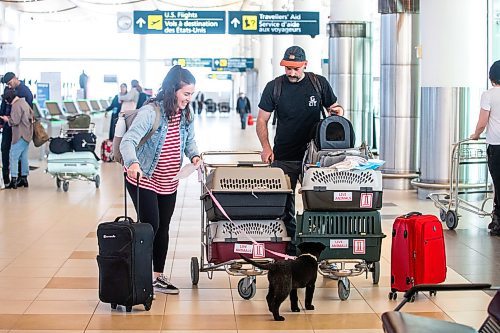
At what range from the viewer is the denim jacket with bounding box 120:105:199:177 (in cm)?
692

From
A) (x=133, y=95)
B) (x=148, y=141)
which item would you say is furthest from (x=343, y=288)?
(x=133, y=95)

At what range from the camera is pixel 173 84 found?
709 cm

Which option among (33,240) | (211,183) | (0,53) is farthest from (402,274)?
(0,53)

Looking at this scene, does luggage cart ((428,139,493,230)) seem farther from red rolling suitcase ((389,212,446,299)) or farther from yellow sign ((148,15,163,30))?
yellow sign ((148,15,163,30))

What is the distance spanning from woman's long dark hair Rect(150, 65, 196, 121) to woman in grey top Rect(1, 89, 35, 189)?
27.2ft

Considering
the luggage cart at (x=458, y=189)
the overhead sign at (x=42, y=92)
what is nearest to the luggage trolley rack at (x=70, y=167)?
the luggage cart at (x=458, y=189)

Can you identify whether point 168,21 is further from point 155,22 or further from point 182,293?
point 182,293

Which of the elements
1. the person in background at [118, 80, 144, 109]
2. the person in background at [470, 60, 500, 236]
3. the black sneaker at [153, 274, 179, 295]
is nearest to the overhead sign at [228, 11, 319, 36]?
the person in background at [118, 80, 144, 109]

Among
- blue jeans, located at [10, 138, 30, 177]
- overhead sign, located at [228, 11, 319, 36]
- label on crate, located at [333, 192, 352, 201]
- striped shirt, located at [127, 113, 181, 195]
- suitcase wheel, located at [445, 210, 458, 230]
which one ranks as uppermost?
A: overhead sign, located at [228, 11, 319, 36]

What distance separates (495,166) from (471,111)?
3.71 metres

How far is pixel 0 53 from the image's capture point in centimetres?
2530

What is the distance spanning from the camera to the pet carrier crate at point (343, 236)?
718 cm

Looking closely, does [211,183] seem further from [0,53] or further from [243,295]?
[0,53]

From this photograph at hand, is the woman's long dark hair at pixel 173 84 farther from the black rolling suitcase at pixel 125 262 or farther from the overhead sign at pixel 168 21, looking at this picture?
the overhead sign at pixel 168 21
